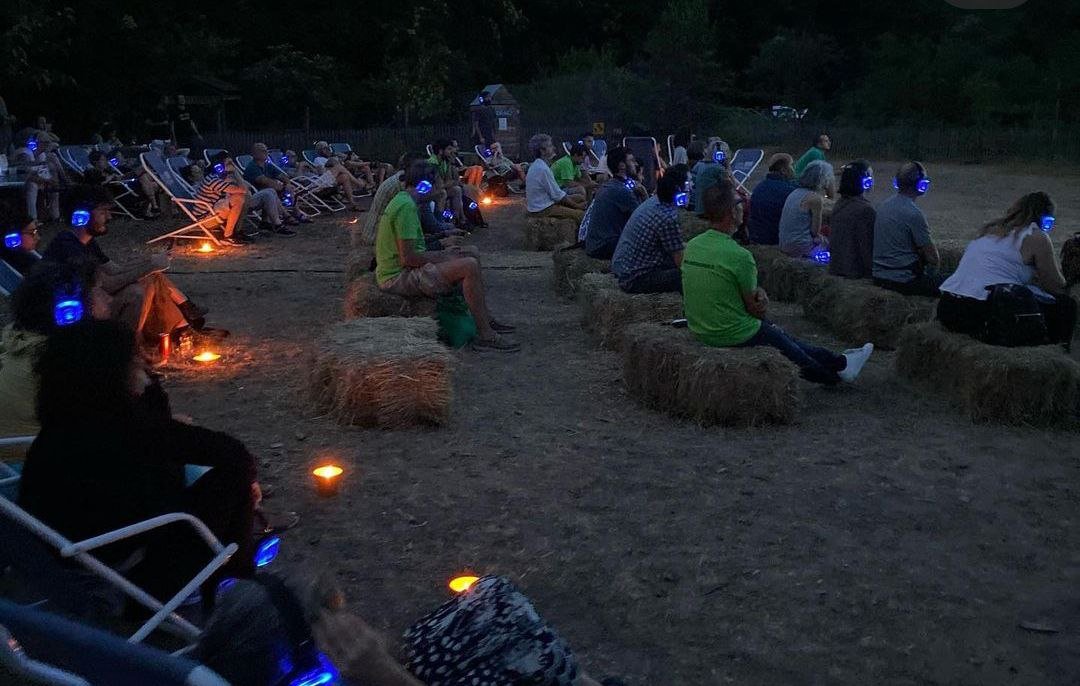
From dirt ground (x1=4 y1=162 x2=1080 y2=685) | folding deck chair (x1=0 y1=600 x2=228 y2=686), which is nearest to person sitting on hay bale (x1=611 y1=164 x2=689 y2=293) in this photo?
dirt ground (x1=4 y1=162 x2=1080 y2=685)

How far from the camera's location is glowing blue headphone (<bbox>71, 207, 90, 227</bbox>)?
231 inches

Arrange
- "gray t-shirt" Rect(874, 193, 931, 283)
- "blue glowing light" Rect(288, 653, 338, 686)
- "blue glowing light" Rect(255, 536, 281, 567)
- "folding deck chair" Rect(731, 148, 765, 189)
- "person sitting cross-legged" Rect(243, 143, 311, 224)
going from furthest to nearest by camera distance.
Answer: "folding deck chair" Rect(731, 148, 765, 189), "person sitting cross-legged" Rect(243, 143, 311, 224), "gray t-shirt" Rect(874, 193, 931, 283), "blue glowing light" Rect(255, 536, 281, 567), "blue glowing light" Rect(288, 653, 338, 686)

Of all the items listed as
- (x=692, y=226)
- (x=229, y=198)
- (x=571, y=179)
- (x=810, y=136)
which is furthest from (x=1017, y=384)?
(x=810, y=136)

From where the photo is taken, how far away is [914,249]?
7055mm

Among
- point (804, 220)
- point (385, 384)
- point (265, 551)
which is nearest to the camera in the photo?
point (265, 551)

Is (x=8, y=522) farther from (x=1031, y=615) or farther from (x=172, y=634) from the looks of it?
(x=1031, y=615)

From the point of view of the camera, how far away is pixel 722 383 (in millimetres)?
5188

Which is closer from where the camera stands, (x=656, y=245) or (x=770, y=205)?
(x=656, y=245)

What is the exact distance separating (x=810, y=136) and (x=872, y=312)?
26205mm

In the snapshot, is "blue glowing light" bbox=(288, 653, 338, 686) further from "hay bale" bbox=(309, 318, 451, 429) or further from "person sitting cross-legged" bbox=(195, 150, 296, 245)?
"person sitting cross-legged" bbox=(195, 150, 296, 245)

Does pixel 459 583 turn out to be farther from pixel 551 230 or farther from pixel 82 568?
pixel 551 230

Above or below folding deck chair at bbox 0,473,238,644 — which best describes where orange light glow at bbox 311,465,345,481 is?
below

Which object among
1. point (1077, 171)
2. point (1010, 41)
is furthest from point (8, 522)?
point (1010, 41)

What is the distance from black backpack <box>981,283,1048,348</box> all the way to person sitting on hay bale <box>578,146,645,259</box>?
10.9ft
